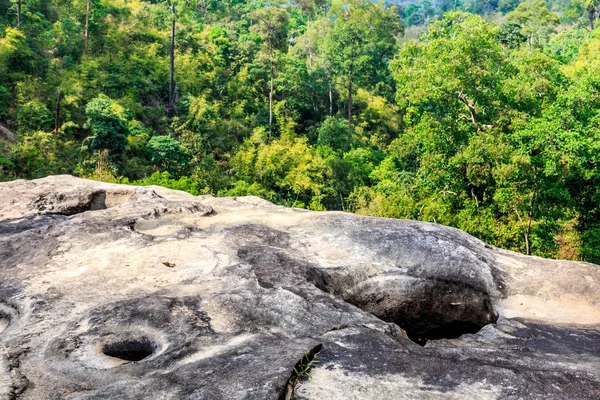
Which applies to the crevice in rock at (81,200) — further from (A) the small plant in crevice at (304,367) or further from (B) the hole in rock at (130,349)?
(A) the small plant in crevice at (304,367)

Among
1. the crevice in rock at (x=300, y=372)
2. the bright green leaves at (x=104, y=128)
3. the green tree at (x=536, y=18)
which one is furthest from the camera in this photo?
the green tree at (x=536, y=18)

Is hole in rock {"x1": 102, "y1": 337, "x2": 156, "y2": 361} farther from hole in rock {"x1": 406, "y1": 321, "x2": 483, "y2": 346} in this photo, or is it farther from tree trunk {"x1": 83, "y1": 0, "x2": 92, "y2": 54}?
tree trunk {"x1": 83, "y1": 0, "x2": 92, "y2": 54}

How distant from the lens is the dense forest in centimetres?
1402

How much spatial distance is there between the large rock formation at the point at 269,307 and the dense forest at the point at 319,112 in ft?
20.7

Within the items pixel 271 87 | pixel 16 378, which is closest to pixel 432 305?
pixel 16 378

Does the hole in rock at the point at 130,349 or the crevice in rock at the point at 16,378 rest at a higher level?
the crevice in rock at the point at 16,378

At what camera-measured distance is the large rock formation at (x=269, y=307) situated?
4.32 m

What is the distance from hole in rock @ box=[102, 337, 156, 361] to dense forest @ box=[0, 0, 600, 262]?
10390 mm

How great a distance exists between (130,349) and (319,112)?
33097mm

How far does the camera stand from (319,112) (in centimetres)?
3728

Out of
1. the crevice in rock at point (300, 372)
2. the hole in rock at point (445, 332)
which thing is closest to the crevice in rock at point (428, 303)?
the hole in rock at point (445, 332)

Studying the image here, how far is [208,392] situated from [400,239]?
15.0 feet

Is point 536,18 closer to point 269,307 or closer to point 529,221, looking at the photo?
point 529,221

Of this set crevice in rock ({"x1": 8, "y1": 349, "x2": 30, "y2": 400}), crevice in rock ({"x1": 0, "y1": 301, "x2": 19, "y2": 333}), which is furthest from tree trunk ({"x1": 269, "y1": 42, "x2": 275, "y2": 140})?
crevice in rock ({"x1": 8, "y1": 349, "x2": 30, "y2": 400})
